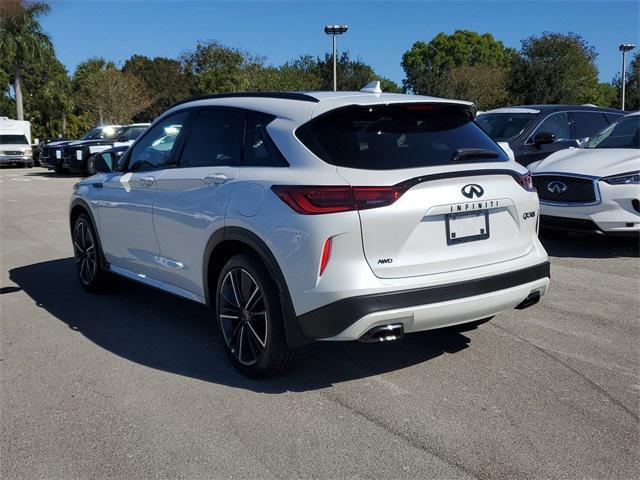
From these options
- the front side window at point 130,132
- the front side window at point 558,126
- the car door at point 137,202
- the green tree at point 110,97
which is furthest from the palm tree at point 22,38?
the car door at point 137,202

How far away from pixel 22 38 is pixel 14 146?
18.0m

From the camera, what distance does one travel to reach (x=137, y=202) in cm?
521

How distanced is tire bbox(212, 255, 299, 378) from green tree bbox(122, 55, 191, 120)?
6148 cm

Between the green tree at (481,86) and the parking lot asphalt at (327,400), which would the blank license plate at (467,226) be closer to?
the parking lot asphalt at (327,400)

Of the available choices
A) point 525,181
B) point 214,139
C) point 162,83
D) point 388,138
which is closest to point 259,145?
point 214,139

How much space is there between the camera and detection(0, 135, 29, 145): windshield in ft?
97.2

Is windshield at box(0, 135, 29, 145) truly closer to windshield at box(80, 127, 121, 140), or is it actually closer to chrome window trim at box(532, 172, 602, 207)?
windshield at box(80, 127, 121, 140)

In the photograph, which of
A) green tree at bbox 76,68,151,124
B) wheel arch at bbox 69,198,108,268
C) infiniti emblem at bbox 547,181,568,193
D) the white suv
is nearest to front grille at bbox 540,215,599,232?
infiniti emblem at bbox 547,181,568,193

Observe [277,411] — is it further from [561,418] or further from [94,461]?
[561,418]

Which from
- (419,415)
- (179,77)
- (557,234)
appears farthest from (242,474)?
(179,77)

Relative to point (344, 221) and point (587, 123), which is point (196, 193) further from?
point (587, 123)

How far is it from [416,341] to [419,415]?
1.22 meters

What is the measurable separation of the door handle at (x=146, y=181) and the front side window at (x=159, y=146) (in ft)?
0.38

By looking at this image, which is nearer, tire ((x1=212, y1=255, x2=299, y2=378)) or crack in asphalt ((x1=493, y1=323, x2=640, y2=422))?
crack in asphalt ((x1=493, y1=323, x2=640, y2=422))
